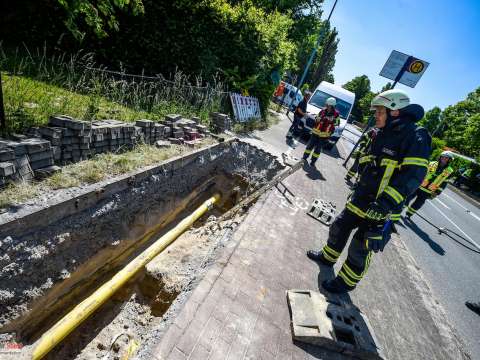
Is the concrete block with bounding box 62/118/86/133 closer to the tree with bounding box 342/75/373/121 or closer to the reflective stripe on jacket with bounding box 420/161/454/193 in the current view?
the reflective stripe on jacket with bounding box 420/161/454/193

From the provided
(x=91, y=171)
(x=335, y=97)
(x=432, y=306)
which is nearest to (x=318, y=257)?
(x=432, y=306)

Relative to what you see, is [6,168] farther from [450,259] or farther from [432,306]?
[450,259]

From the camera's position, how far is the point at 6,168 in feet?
8.42

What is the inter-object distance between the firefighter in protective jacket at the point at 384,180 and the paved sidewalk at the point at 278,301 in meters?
0.68

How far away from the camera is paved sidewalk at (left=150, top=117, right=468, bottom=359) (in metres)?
2.26

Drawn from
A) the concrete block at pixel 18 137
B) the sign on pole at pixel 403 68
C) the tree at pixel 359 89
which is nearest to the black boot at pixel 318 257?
the concrete block at pixel 18 137

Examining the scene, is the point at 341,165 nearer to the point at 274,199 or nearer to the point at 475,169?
the point at 274,199

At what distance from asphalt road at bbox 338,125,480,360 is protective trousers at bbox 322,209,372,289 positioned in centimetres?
223

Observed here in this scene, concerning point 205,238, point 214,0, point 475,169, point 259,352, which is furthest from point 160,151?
point 475,169

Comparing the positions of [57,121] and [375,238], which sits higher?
[375,238]

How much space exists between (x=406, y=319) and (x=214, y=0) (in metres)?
9.06

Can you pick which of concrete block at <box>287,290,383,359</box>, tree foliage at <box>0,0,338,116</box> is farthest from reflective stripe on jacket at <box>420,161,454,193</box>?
tree foliage at <box>0,0,338,116</box>

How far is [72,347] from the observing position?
3166 mm

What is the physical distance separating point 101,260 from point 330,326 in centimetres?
317
